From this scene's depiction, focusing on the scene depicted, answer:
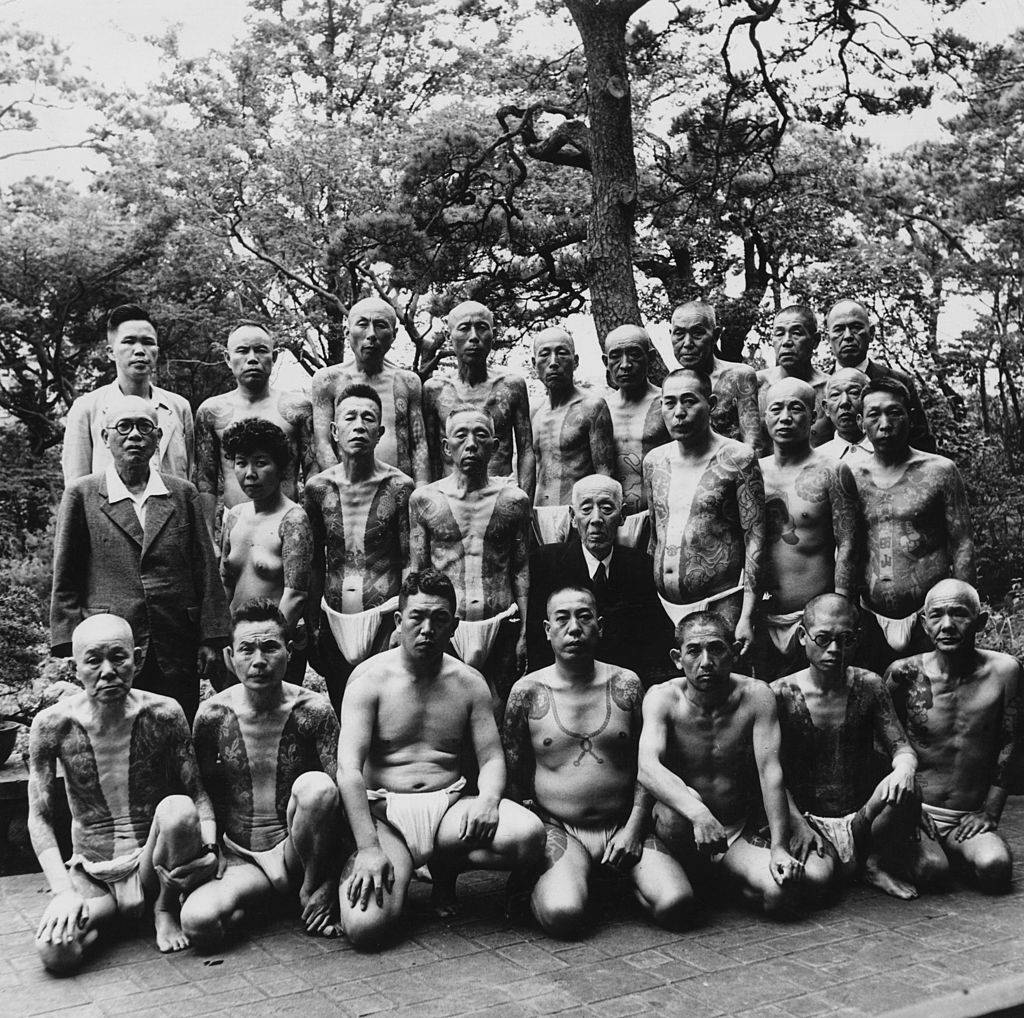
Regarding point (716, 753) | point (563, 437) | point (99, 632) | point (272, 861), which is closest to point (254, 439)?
point (99, 632)

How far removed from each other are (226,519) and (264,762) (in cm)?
162

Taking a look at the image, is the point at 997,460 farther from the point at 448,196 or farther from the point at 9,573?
the point at 9,573

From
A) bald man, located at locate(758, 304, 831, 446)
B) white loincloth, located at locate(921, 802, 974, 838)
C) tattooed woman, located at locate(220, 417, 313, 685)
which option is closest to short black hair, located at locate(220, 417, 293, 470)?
tattooed woman, located at locate(220, 417, 313, 685)

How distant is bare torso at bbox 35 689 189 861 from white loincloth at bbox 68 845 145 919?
61 mm

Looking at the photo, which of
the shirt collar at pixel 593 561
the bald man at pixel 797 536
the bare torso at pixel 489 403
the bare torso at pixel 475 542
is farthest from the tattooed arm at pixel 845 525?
the bare torso at pixel 489 403

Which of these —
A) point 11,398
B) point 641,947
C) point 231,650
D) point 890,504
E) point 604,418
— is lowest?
point 641,947

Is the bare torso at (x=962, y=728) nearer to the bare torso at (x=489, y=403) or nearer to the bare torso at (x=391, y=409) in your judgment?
the bare torso at (x=489, y=403)

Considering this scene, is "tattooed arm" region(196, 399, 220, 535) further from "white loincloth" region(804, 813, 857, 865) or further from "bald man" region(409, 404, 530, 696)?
"white loincloth" region(804, 813, 857, 865)

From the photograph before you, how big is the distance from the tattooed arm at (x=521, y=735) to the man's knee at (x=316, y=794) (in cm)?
86

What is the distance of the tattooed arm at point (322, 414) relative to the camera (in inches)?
270

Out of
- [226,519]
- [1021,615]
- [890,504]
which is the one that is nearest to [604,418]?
[890,504]

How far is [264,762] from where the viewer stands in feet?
17.3

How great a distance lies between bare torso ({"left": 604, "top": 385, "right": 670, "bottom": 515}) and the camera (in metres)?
6.94

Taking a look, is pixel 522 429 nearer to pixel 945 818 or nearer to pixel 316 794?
pixel 316 794
